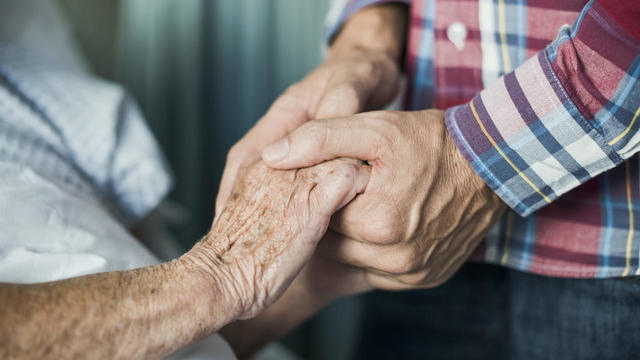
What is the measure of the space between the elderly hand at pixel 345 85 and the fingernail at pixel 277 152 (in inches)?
4.0

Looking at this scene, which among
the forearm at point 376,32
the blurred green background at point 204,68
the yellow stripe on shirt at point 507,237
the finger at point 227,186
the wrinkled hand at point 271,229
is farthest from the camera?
the blurred green background at point 204,68

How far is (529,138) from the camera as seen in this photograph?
632mm

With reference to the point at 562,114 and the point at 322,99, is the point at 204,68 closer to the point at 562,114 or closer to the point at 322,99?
the point at 322,99

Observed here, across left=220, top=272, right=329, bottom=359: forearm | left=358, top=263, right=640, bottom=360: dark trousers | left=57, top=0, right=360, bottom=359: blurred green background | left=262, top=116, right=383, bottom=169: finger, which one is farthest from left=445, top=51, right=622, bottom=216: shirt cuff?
left=57, top=0, right=360, bottom=359: blurred green background

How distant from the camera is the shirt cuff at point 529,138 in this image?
61cm

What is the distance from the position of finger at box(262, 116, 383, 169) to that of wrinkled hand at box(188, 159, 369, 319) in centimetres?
2

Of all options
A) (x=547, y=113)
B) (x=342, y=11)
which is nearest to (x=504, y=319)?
(x=547, y=113)

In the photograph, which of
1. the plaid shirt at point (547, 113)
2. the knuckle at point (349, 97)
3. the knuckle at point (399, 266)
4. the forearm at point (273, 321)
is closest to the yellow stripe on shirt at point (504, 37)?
the plaid shirt at point (547, 113)

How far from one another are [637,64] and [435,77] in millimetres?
314

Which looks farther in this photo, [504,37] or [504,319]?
[504,319]

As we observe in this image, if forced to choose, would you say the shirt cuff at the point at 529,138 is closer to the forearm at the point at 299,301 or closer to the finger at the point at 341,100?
the finger at the point at 341,100

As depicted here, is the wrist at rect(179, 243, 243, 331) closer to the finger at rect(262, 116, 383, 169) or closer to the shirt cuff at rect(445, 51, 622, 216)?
the finger at rect(262, 116, 383, 169)

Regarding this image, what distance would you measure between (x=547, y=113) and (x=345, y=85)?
282 mm

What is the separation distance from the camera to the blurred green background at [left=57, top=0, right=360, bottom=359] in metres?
1.65
